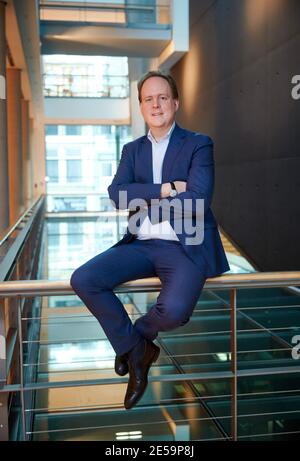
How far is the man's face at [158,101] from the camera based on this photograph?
1865 millimetres

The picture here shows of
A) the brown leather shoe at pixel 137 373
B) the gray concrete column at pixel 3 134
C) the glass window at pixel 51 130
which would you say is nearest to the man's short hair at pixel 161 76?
the brown leather shoe at pixel 137 373

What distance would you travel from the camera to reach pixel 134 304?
20.2 feet

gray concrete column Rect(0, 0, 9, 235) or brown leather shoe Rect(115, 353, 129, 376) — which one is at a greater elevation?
gray concrete column Rect(0, 0, 9, 235)

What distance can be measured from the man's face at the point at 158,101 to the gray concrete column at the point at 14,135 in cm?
947

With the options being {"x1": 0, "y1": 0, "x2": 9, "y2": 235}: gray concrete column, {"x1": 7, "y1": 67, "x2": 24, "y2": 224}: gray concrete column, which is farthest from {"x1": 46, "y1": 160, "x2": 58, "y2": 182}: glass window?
{"x1": 0, "y1": 0, "x2": 9, "y2": 235}: gray concrete column

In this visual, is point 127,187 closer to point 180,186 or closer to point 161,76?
point 180,186

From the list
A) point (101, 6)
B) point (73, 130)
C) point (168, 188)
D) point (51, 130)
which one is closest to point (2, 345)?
point (168, 188)

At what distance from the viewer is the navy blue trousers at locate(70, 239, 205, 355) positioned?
5.49 feet

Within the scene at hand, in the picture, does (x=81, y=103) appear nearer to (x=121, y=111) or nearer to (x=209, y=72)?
(x=121, y=111)

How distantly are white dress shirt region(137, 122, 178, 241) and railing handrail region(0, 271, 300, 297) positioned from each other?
16 cm

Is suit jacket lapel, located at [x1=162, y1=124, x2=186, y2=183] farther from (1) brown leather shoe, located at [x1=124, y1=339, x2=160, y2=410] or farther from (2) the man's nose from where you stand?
(1) brown leather shoe, located at [x1=124, y1=339, x2=160, y2=410]

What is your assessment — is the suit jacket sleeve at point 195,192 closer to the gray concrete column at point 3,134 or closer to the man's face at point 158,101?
the man's face at point 158,101

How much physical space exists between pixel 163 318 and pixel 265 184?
4.44 metres
